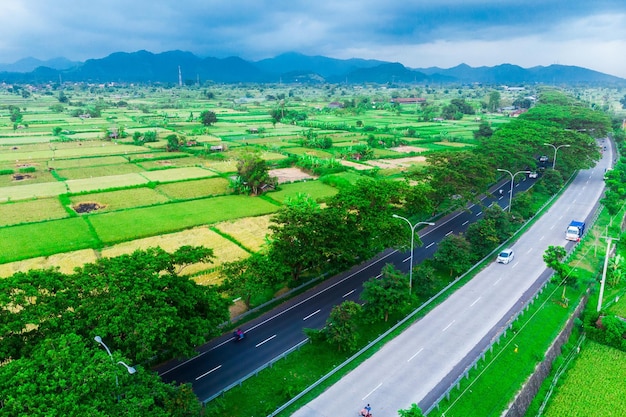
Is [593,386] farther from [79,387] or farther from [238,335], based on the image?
[79,387]

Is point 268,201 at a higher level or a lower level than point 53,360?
lower

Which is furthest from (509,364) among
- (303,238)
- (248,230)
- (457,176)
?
(248,230)

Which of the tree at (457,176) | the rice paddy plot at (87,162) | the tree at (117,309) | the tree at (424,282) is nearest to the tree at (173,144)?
the rice paddy plot at (87,162)

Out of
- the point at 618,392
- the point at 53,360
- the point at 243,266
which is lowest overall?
Answer: the point at 618,392

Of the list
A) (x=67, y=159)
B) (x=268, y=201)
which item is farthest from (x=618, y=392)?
(x=67, y=159)

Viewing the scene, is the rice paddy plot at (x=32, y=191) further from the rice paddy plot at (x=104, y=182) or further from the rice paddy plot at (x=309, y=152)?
the rice paddy plot at (x=309, y=152)

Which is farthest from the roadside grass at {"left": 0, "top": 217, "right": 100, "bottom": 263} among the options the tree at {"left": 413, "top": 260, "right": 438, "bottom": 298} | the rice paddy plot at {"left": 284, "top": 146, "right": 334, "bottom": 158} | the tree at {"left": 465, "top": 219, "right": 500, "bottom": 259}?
the rice paddy plot at {"left": 284, "top": 146, "right": 334, "bottom": 158}

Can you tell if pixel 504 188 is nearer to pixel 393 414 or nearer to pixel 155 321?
pixel 393 414
